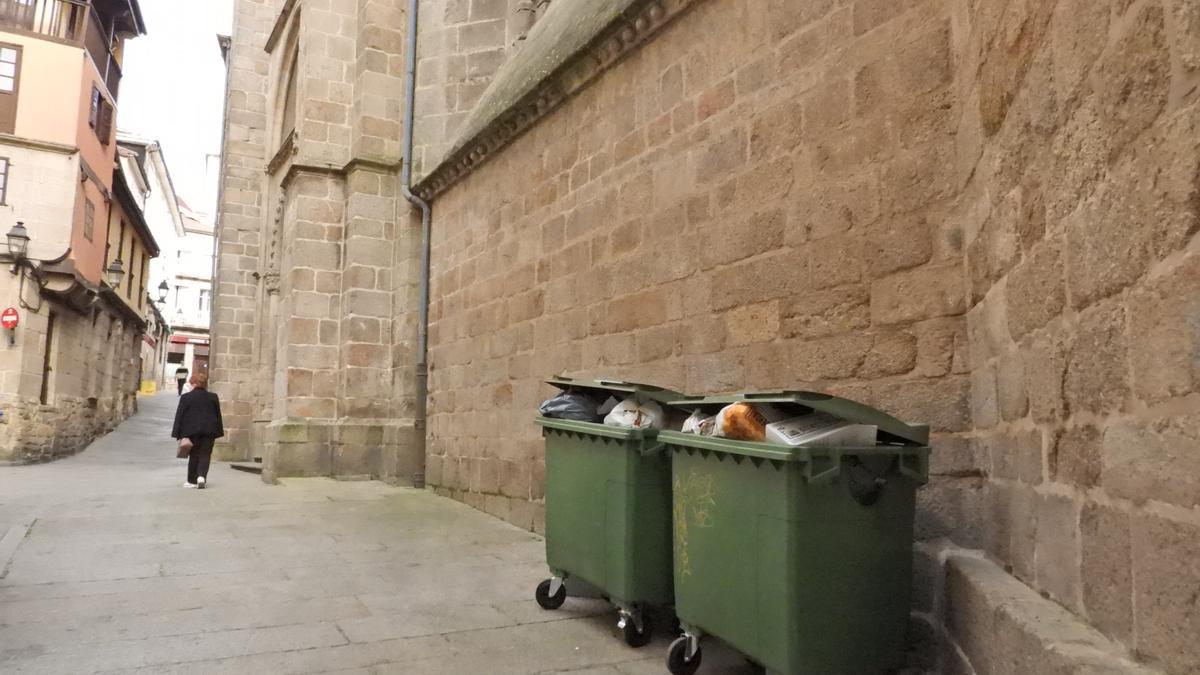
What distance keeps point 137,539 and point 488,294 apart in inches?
142

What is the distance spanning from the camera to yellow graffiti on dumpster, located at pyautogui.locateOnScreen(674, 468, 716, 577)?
2.91 meters

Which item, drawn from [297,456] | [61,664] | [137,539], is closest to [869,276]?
[61,664]

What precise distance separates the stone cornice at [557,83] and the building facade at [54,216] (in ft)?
35.8

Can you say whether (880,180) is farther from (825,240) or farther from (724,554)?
(724,554)

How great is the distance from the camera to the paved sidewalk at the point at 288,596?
3166 mm

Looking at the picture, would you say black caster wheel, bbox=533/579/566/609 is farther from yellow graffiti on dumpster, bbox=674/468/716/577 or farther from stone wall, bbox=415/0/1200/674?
stone wall, bbox=415/0/1200/674

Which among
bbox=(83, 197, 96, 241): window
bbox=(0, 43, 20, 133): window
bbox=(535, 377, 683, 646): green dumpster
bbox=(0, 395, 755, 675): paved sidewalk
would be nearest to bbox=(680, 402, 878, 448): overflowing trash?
bbox=(535, 377, 683, 646): green dumpster

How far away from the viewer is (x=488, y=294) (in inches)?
304

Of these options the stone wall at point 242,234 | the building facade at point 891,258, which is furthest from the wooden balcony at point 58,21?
the building facade at point 891,258

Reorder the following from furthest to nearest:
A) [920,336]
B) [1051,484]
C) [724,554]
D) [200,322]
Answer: [200,322] < [920,336] < [724,554] < [1051,484]

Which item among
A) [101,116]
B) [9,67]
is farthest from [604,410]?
[101,116]

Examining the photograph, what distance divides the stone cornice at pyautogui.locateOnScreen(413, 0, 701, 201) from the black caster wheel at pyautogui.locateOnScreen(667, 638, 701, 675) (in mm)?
3776

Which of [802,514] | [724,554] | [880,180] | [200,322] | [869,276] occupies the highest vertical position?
[200,322]

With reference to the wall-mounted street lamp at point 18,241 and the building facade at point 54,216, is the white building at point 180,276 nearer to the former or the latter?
the building facade at point 54,216
